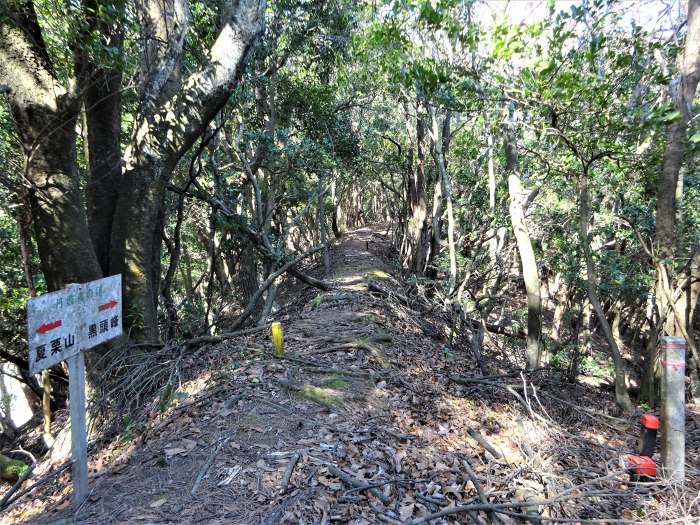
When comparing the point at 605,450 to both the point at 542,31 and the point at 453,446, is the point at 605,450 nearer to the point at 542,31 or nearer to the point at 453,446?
the point at 453,446

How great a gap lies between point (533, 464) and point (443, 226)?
13.5m

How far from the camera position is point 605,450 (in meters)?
4.10

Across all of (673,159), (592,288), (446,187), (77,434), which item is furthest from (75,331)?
(446,187)

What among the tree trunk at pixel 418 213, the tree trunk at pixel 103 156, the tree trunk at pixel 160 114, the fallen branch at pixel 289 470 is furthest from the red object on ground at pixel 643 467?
the tree trunk at pixel 418 213

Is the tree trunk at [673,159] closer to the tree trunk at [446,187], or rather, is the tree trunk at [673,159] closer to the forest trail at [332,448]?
the forest trail at [332,448]


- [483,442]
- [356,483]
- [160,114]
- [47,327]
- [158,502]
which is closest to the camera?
[47,327]

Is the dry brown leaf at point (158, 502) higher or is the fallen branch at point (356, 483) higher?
the dry brown leaf at point (158, 502)

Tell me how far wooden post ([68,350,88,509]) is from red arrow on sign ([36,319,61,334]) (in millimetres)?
283

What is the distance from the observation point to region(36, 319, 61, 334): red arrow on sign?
9.03ft

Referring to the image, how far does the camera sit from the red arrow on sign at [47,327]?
9.03 feet

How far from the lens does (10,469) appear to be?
→ 6.38m

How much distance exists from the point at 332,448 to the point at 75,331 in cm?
223

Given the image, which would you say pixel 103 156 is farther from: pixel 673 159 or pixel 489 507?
pixel 673 159

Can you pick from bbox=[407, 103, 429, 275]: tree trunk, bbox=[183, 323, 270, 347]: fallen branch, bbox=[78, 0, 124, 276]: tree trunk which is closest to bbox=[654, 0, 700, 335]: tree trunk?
bbox=[183, 323, 270, 347]: fallen branch
